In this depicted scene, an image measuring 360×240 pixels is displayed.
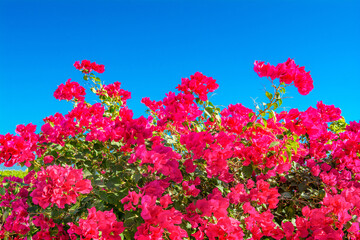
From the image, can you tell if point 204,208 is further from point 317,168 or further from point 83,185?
point 317,168

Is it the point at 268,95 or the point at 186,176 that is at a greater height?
the point at 268,95

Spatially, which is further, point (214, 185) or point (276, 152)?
point (214, 185)

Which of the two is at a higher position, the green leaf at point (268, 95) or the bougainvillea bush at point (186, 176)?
the green leaf at point (268, 95)

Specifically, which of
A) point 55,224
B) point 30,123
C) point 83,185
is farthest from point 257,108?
point 30,123

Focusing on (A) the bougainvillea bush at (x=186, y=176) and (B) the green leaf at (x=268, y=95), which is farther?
(B) the green leaf at (x=268, y=95)

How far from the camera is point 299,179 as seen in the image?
3.09 metres

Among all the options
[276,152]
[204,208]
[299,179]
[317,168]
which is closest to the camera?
[204,208]

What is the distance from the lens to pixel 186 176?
94.8 inches

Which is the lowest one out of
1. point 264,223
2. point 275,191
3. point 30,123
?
point 264,223

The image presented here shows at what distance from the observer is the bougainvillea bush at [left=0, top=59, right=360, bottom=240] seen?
187cm

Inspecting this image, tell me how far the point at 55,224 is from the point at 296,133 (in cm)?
200

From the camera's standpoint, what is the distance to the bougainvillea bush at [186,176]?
1872 mm

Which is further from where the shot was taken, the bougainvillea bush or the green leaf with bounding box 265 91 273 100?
the green leaf with bounding box 265 91 273 100

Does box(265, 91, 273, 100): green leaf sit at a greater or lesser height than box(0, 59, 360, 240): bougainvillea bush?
greater
